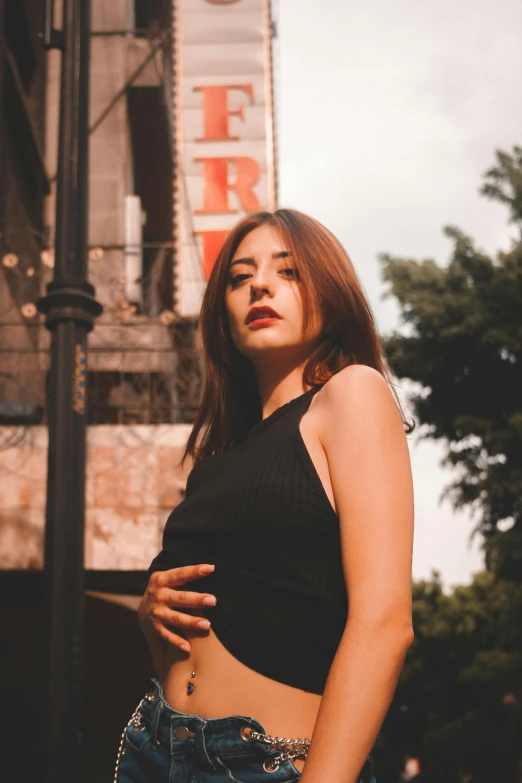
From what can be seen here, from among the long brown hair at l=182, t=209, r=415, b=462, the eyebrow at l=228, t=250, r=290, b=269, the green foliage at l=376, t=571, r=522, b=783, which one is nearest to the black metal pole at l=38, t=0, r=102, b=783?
the long brown hair at l=182, t=209, r=415, b=462

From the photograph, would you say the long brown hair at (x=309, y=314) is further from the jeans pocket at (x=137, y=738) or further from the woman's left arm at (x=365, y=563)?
the jeans pocket at (x=137, y=738)

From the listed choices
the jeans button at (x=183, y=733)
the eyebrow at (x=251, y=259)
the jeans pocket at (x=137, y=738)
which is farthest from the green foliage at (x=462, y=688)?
the jeans button at (x=183, y=733)

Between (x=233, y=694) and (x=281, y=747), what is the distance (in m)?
0.15

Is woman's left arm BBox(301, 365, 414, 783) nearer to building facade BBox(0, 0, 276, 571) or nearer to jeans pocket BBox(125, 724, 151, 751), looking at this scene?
jeans pocket BBox(125, 724, 151, 751)

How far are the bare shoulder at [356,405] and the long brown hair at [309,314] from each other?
0.26m

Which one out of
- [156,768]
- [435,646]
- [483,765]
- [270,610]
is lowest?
[483,765]

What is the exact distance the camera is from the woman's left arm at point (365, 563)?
1508 millimetres

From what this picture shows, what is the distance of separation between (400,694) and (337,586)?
2253cm

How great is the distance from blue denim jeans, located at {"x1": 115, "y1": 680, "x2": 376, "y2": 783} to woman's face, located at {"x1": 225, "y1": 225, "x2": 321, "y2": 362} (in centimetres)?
86

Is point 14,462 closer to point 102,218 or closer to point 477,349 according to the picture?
point 102,218

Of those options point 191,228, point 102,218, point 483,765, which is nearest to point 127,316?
point 191,228

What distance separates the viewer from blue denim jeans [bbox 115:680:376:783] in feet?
5.33

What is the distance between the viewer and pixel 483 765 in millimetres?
17125

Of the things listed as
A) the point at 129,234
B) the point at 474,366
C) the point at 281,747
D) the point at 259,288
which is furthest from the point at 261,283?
the point at 474,366
